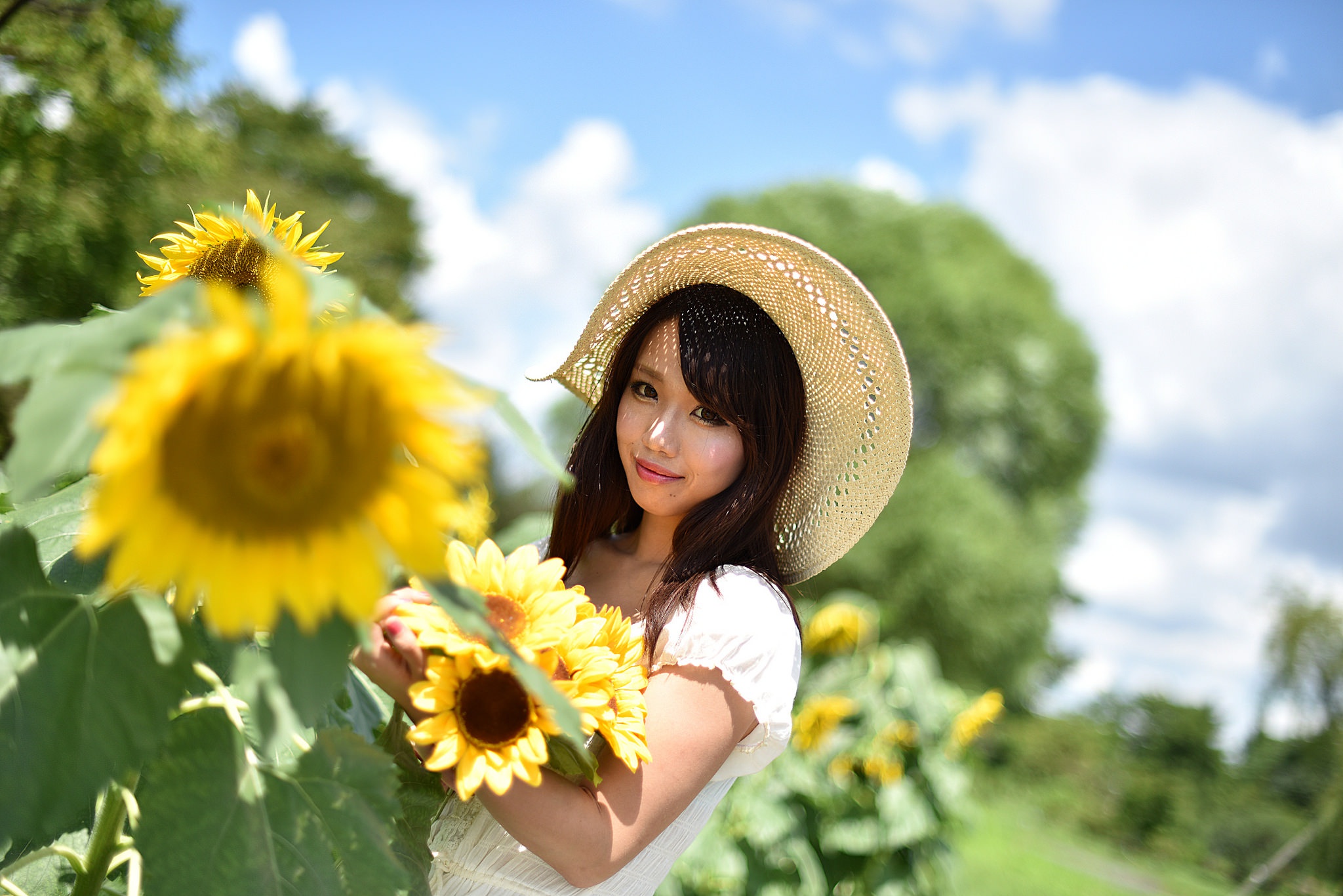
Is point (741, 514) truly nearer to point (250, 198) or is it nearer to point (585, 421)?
point (585, 421)

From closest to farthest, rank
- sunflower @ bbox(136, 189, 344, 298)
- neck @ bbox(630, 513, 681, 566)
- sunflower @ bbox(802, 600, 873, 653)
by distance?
sunflower @ bbox(136, 189, 344, 298) → neck @ bbox(630, 513, 681, 566) → sunflower @ bbox(802, 600, 873, 653)

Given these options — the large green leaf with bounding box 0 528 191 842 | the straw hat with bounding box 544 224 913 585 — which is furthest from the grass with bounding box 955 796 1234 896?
the large green leaf with bounding box 0 528 191 842

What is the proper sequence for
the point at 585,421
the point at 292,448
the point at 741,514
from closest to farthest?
the point at 292,448 < the point at 741,514 < the point at 585,421

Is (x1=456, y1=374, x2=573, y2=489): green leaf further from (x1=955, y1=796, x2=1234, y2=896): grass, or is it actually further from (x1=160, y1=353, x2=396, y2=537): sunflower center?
(x1=955, y1=796, x2=1234, y2=896): grass

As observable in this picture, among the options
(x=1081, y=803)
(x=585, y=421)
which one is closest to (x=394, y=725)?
(x=585, y=421)

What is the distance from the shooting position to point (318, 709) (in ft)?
2.11

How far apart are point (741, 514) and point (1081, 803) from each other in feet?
56.4

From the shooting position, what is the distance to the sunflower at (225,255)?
109 centimetres

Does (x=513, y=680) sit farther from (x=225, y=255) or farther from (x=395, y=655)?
(x=225, y=255)

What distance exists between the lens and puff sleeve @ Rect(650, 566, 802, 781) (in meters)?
1.42

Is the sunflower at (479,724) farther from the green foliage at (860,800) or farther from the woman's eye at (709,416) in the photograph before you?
the green foliage at (860,800)

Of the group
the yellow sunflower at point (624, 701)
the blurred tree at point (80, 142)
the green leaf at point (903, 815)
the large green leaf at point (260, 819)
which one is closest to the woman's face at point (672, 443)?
the yellow sunflower at point (624, 701)

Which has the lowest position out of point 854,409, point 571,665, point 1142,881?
point 571,665

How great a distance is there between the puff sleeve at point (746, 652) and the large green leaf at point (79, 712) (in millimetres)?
764
